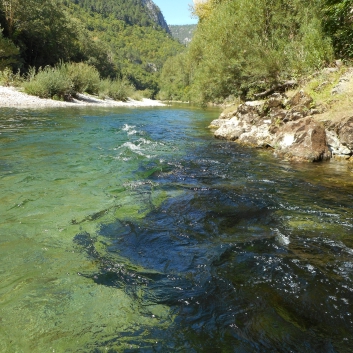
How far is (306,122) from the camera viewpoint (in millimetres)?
9961

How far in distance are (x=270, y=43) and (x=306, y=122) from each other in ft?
25.1

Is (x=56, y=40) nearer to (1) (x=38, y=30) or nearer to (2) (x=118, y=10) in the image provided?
(1) (x=38, y=30)

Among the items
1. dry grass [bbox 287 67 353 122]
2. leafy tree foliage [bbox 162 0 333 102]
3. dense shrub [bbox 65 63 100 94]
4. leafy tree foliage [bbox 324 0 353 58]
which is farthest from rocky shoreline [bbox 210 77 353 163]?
dense shrub [bbox 65 63 100 94]

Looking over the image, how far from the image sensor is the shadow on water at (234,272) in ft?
7.48

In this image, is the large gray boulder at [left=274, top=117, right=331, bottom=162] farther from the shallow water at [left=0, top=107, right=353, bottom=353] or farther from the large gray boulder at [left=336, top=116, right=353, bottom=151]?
the shallow water at [left=0, top=107, right=353, bottom=353]

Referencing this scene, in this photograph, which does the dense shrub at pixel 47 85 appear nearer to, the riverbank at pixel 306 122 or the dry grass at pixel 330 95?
the riverbank at pixel 306 122

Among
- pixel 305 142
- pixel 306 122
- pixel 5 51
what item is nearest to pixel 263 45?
pixel 306 122

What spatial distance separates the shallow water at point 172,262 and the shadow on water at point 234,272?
0.01 m

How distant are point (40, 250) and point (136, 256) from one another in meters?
1.15

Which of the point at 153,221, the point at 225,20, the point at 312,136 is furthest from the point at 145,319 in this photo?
the point at 225,20

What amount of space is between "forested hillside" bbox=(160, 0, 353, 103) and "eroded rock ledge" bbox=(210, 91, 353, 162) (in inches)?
81.8

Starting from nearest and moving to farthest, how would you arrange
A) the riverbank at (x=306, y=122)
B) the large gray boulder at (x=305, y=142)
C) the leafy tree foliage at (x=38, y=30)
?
the large gray boulder at (x=305, y=142)
the riverbank at (x=306, y=122)
the leafy tree foliage at (x=38, y=30)

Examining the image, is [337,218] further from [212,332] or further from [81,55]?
[81,55]

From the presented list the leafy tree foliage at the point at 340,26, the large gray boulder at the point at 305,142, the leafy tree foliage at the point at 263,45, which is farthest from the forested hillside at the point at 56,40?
the large gray boulder at the point at 305,142
